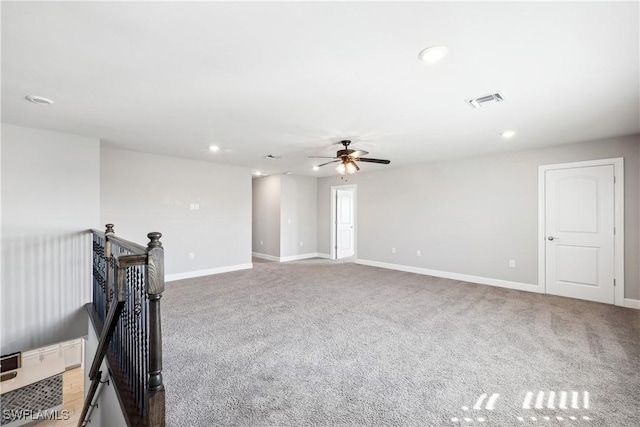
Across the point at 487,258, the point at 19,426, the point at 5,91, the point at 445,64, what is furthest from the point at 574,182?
the point at 19,426

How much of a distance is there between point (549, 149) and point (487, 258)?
2006 mm

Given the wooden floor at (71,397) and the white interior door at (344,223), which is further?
the white interior door at (344,223)

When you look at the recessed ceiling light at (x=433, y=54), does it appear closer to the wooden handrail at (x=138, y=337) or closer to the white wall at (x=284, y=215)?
the wooden handrail at (x=138, y=337)

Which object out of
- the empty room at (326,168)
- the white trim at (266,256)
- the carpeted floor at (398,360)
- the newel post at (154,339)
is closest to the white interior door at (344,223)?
the white trim at (266,256)

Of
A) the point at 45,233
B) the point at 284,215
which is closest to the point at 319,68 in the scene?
the point at 45,233

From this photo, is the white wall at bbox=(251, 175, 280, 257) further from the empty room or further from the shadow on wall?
the shadow on wall

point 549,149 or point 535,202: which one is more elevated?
point 549,149

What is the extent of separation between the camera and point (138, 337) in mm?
1801

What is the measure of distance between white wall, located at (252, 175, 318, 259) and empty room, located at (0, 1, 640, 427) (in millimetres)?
1109

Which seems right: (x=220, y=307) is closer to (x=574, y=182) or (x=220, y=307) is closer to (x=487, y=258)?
(x=487, y=258)

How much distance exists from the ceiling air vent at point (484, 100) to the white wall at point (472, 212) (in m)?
2.67

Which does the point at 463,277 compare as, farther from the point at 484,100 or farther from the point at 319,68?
the point at 319,68

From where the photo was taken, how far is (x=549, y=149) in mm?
4582

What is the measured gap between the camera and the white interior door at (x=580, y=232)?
162 inches
